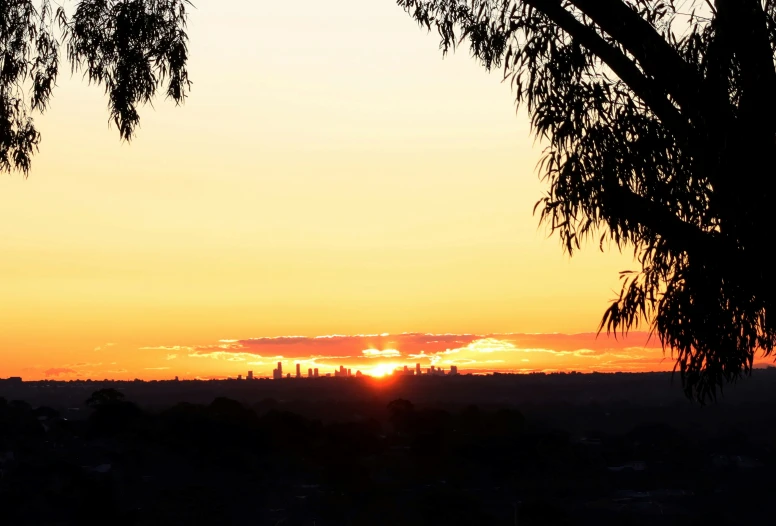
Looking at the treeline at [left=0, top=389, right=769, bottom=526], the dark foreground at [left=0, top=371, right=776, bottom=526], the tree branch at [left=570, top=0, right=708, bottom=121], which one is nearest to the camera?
the tree branch at [left=570, top=0, right=708, bottom=121]

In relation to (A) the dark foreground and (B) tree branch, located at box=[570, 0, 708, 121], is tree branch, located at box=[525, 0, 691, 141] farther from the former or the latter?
(A) the dark foreground

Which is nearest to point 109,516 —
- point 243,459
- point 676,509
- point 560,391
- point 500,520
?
point 243,459

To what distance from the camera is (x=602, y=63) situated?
8039 mm

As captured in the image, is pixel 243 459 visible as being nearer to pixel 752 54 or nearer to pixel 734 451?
pixel 734 451

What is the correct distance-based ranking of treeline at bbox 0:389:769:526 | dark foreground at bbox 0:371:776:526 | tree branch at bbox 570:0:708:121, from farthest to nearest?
dark foreground at bbox 0:371:776:526 < treeline at bbox 0:389:769:526 < tree branch at bbox 570:0:708:121

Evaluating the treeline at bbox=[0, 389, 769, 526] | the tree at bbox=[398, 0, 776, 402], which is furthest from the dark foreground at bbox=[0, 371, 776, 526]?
the tree at bbox=[398, 0, 776, 402]

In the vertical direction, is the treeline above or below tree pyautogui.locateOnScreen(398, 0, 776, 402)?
below

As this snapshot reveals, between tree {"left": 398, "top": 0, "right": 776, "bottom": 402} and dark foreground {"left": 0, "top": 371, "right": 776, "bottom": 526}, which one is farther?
dark foreground {"left": 0, "top": 371, "right": 776, "bottom": 526}

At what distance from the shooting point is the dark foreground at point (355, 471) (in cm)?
4925

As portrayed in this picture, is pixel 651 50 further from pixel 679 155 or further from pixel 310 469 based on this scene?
pixel 310 469

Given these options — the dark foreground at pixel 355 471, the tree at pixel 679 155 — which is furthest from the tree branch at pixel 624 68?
the dark foreground at pixel 355 471

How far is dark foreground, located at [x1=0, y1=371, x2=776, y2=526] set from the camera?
162 feet

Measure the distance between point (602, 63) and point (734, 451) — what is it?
74994mm

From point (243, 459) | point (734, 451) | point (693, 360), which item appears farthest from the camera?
point (734, 451)
